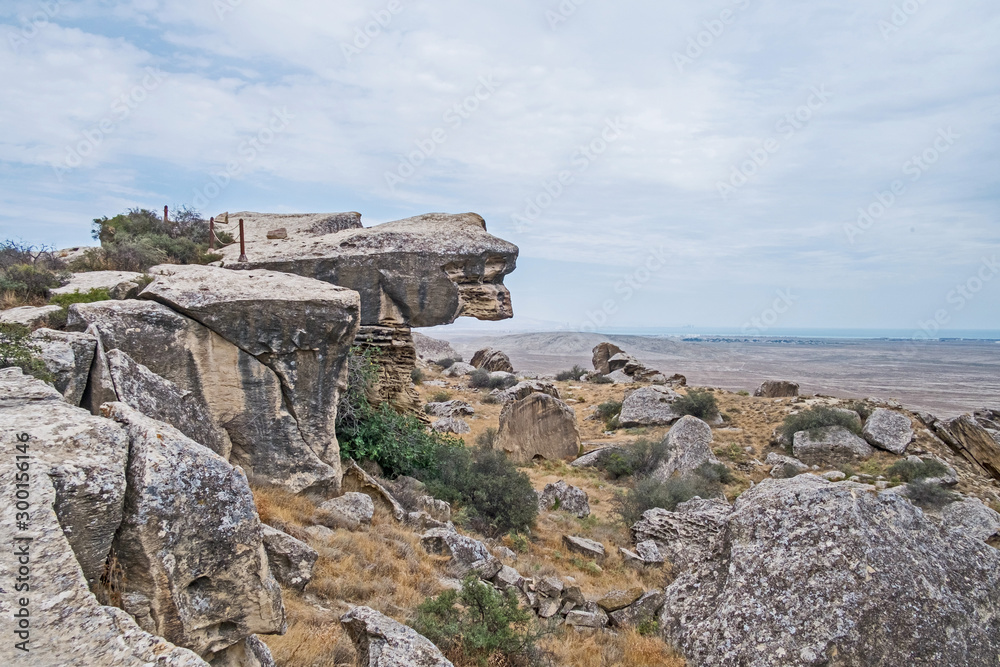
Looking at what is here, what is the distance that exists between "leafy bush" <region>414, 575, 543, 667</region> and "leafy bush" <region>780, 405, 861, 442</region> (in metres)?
16.4

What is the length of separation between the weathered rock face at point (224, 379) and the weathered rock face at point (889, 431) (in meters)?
17.6

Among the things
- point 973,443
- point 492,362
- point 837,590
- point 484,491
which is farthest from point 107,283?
point 492,362

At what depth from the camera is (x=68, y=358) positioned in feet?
18.4

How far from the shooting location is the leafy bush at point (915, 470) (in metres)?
15.9

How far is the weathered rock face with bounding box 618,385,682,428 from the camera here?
21984 millimetres

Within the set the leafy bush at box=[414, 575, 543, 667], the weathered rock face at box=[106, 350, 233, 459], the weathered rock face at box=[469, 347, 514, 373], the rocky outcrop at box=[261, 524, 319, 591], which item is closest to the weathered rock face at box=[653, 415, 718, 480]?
the leafy bush at box=[414, 575, 543, 667]

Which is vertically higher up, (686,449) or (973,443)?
(973,443)

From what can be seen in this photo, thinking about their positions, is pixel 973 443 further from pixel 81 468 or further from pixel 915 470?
pixel 81 468

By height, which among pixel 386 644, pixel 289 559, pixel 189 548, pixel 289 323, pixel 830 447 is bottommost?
pixel 830 447

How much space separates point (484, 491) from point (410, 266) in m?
4.97

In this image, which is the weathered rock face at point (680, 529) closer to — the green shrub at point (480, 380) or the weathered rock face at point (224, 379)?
the weathered rock face at point (224, 379)

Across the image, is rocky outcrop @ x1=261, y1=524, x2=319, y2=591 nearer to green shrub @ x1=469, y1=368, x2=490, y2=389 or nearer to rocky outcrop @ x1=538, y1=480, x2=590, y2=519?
rocky outcrop @ x1=538, y1=480, x2=590, y2=519

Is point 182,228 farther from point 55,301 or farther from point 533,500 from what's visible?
point 533,500

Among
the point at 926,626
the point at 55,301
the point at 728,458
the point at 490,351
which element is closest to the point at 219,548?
the point at 926,626
